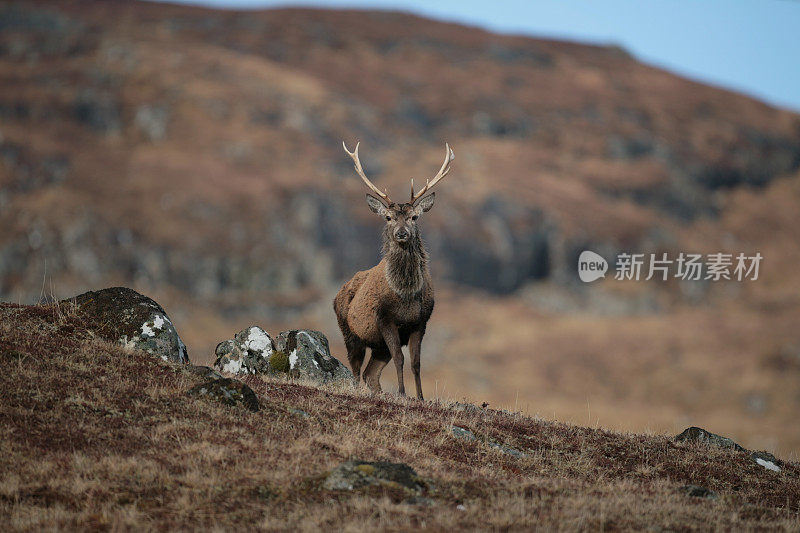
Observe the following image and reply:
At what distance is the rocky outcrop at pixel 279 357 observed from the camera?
16203 mm

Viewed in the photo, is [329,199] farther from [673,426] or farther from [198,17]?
[198,17]

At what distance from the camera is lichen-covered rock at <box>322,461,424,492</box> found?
9914 mm

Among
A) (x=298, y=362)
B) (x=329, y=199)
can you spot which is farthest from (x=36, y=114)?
(x=298, y=362)

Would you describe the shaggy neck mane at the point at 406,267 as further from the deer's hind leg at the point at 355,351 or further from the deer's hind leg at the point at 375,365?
the deer's hind leg at the point at 355,351

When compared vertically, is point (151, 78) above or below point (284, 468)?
above

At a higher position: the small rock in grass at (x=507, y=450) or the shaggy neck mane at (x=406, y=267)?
the shaggy neck mane at (x=406, y=267)

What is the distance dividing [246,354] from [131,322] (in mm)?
2400

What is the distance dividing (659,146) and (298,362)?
170302 millimetres

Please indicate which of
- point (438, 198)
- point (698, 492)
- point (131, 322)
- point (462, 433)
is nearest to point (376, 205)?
point (131, 322)

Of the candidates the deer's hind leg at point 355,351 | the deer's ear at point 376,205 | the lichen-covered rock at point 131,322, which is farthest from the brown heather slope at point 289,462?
the deer's ear at point 376,205

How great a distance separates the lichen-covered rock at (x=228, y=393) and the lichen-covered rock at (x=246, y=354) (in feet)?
9.90

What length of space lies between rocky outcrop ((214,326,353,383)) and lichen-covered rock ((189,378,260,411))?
302 cm

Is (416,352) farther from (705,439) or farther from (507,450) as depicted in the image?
(705,439)

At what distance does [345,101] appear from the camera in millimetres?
156500
